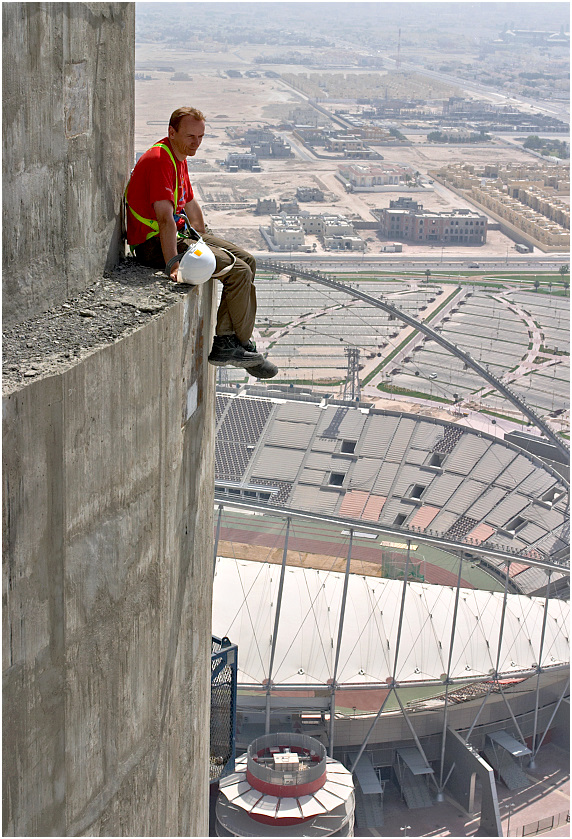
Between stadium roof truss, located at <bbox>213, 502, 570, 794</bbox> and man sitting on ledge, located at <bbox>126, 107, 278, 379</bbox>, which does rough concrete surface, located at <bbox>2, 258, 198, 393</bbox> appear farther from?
stadium roof truss, located at <bbox>213, 502, 570, 794</bbox>

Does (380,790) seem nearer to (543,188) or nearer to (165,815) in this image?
(165,815)

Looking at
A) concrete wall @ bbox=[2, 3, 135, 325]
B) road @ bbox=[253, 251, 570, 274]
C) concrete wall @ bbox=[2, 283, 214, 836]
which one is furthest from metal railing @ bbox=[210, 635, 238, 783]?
road @ bbox=[253, 251, 570, 274]

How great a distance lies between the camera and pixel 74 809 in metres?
3.61

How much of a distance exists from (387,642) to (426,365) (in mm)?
37101

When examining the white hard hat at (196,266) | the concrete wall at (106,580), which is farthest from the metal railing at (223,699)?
the white hard hat at (196,266)

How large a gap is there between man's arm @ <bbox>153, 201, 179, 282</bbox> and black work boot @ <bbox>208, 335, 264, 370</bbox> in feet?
1.44

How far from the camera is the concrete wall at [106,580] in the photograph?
3.18 m

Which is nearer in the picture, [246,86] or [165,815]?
[165,815]

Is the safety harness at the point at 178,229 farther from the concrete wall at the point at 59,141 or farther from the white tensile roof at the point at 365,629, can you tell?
the white tensile roof at the point at 365,629

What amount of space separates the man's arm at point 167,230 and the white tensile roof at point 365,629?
19.5 metres

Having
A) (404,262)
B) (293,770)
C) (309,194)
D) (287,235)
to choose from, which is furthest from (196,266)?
(309,194)

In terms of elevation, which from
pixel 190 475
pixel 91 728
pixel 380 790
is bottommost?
pixel 380 790

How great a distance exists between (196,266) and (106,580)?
151 cm

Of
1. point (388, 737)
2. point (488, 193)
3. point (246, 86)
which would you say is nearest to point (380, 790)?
point (388, 737)
